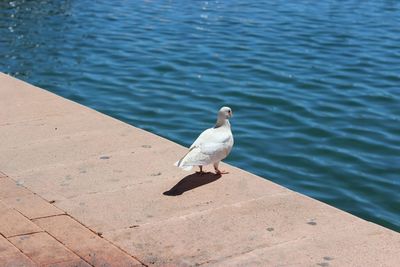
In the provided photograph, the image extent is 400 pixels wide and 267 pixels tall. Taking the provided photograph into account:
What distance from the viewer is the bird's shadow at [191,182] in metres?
7.44

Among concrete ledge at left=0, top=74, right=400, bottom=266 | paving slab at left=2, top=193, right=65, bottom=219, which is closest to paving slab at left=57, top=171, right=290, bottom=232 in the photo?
concrete ledge at left=0, top=74, right=400, bottom=266

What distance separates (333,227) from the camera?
6703mm

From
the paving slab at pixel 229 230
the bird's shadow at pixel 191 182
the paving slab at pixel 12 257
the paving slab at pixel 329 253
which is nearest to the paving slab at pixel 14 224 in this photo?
the paving slab at pixel 12 257

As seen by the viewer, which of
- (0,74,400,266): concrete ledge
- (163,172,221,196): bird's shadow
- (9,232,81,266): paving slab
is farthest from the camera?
(163,172,221,196): bird's shadow

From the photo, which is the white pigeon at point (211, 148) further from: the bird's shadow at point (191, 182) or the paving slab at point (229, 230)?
the paving slab at point (229, 230)

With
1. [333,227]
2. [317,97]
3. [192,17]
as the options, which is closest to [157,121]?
[317,97]

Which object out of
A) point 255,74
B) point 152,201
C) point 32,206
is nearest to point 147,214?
point 152,201

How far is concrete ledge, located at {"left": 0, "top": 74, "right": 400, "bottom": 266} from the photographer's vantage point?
6145 mm

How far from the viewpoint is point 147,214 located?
6.92m

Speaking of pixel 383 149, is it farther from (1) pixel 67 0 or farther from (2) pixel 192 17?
(1) pixel 67 0

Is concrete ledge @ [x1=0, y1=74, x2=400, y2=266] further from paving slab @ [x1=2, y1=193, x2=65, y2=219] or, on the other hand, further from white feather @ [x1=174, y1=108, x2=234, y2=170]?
white feather @ [x1=174, y1=108, x2=234, y2=170]

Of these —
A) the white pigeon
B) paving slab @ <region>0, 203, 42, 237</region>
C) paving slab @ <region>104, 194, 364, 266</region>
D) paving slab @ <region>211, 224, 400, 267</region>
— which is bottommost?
paving slab @ <region>0, 203, 42, 237</region>

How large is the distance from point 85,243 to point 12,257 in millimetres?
552

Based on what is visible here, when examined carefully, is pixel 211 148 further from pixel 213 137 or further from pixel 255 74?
pixel 255 74
